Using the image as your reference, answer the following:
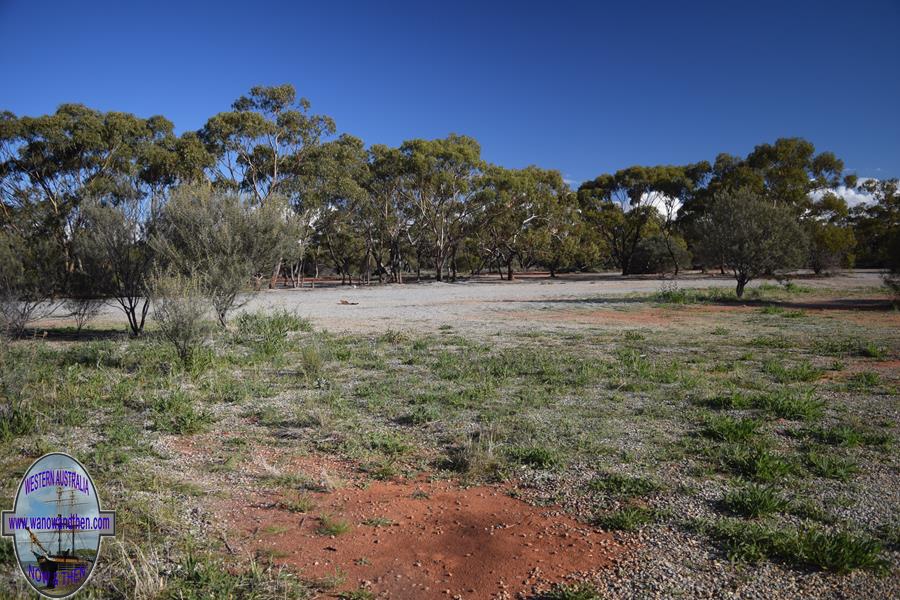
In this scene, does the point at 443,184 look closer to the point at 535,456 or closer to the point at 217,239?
the point at 217,239

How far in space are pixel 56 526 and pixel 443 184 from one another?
42.0m

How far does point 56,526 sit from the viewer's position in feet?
9.62

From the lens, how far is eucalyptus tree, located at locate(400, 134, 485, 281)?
43.6m

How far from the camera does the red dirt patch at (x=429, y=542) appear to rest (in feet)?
11.3

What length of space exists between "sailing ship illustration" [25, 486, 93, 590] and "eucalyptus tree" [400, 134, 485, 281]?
41399 mm

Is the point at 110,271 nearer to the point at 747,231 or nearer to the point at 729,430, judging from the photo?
the point at 729,430

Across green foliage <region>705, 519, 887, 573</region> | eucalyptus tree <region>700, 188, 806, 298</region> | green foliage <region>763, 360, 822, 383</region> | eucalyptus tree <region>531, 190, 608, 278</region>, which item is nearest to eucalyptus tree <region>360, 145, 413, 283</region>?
eucalyptus tree <region>531, 190, 608, 278</region>

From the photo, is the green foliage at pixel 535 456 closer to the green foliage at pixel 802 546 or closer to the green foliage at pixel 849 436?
the green foliage at pixel 802 546

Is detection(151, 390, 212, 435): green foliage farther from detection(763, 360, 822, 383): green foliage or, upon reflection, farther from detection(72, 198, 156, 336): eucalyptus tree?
detection(763, 360, 822, 383): green foliage

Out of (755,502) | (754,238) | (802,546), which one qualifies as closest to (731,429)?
(755,502)

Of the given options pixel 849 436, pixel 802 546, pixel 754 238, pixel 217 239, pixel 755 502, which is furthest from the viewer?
pixel 754 238

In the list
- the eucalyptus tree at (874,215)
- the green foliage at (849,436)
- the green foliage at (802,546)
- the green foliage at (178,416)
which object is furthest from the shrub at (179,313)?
the eucalyptus tree at (874,215)

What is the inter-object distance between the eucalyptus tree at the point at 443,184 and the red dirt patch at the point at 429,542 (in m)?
40.1

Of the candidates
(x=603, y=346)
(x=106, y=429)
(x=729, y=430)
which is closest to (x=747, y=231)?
(x=603, y=346)
